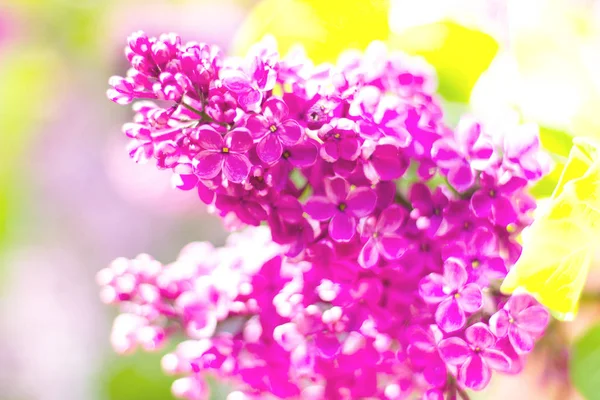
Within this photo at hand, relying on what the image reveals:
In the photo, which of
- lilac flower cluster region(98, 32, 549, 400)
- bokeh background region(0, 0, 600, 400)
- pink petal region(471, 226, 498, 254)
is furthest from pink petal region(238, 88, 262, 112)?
bokeh background region(0, 0, 600, 400)

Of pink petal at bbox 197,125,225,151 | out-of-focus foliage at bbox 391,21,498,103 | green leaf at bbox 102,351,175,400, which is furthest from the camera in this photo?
green leaf at bbox 102,351,175,400

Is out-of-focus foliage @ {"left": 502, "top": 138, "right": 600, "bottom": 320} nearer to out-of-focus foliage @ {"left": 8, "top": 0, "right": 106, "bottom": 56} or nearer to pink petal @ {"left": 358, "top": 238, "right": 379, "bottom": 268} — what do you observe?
pink petal @ {"left": 358, "top": 238, "right": 379, "bottom": 268}

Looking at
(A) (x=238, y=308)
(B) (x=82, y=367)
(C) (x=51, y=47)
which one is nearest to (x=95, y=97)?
(C) (x=51, y=47)

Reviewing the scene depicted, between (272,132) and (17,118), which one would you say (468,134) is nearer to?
(272,132)

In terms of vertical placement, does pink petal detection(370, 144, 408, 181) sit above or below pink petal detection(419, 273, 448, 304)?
above

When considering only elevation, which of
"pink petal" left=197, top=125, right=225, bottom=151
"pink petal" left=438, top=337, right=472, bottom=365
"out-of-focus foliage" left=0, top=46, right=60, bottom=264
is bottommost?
"out-of-focus foliage" left=0, top=46, right=60, bottom=264

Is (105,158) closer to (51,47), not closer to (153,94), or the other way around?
(51,47)

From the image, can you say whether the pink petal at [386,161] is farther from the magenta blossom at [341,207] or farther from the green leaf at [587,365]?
the green leaf at [587,365]
